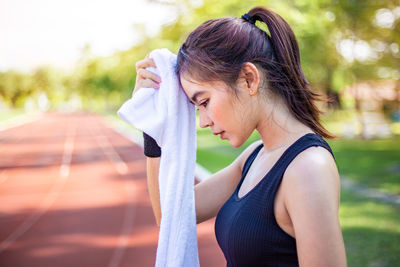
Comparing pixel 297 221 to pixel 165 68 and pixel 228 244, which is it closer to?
pixel 228 244

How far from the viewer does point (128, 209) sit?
6.32 metres

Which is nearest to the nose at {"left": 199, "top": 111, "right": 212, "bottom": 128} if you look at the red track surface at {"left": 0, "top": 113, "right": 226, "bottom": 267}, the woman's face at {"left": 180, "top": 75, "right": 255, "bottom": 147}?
the woman's face at {"left": 180, "top": 75, "right": 255, "bottom": 147}

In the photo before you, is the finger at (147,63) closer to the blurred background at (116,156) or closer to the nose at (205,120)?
the nose at (205,120)

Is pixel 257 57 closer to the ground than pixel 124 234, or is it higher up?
higher up

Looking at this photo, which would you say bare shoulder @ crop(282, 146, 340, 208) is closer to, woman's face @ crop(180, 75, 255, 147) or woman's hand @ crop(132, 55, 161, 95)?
woman's face @ crop(180, 75, 255, 147)

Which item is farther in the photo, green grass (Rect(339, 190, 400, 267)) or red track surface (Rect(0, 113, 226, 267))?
red track surface (Rect(0, 113, 226, 267))

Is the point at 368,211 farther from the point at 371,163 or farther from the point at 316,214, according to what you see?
the point at 316,214

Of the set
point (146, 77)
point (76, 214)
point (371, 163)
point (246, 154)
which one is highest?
point (146, 77)

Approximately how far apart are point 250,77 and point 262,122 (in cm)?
18

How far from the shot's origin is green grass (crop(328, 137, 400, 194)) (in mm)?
7320

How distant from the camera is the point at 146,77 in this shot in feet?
5.21

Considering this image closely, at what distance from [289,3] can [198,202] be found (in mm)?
10449

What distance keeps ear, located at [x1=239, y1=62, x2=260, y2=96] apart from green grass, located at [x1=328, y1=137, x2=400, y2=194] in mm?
6153

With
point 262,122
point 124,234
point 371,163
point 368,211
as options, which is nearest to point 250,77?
point 262,122
